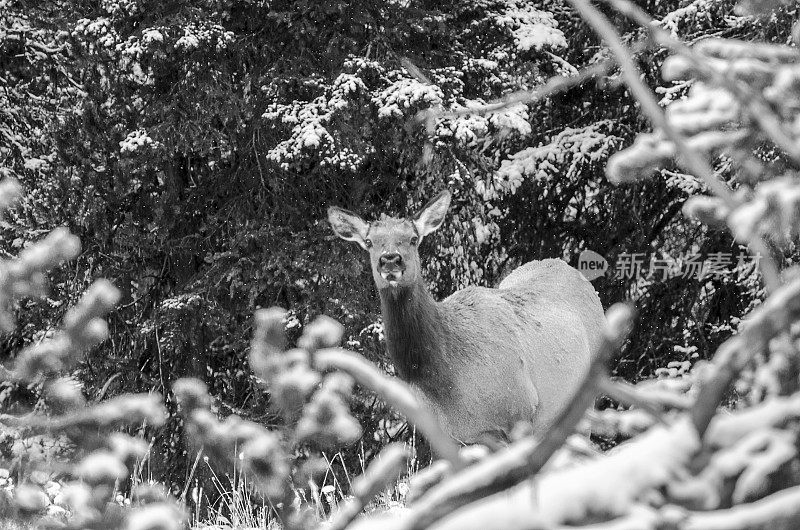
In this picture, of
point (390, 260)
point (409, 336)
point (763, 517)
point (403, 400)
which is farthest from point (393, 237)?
point (763, 517)

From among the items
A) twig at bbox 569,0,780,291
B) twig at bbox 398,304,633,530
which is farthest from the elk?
twig at bbox 398,304,633,530

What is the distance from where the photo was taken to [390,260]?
6012 millimetres

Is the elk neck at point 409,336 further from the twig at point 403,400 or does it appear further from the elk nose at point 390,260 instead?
the twig at point 403,400

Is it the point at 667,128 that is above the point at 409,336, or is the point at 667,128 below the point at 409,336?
above

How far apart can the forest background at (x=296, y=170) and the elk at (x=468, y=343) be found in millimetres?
2656

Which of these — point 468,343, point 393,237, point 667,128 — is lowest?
point 468,343

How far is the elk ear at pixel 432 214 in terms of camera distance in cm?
686

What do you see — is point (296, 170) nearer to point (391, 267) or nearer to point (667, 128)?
point (391, 267)

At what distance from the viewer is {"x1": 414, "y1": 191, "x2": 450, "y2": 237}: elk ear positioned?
686 centimetres

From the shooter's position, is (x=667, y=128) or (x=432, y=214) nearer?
(x=667, y=128)

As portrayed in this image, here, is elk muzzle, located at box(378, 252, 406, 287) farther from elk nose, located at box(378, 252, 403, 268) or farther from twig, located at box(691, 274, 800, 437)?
twig, located at box(691, 274, 800, 437)

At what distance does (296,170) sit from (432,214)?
12.0ft

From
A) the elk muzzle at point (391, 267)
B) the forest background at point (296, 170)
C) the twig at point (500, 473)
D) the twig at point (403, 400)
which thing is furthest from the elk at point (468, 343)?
the twig at point (500, 473)

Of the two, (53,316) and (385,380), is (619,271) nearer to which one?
(53,316)
